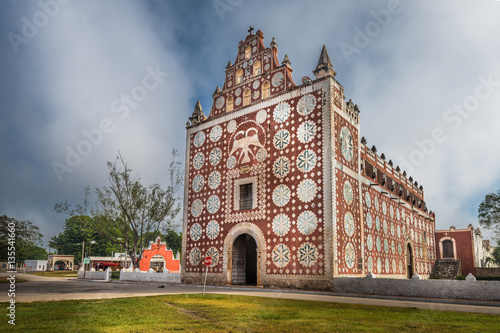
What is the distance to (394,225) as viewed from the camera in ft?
101

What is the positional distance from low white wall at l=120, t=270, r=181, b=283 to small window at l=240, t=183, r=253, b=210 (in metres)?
7.23

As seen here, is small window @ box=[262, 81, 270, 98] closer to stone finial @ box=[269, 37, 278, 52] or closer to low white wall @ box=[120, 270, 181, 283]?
stone finial @ box=[269, 37, 278, 52]

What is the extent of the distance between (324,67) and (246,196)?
9262 mm

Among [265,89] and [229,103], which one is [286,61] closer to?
[265,89]

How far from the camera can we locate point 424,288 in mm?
15352

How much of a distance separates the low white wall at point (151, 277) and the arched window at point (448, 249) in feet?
111

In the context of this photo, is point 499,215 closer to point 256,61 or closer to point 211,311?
point 256,61

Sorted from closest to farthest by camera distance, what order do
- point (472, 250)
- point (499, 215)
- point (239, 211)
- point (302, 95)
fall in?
1. point (302, 95)
2. point (239, 211)
3. point (499, 215)
4. point (472, 250)

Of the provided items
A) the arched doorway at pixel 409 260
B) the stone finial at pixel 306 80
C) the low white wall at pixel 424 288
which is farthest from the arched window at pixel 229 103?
the arched doorway at pixel 409 260

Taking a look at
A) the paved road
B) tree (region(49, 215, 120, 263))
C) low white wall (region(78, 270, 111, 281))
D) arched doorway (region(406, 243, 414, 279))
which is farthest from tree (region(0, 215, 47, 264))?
tree (region(49, 215, 120, 263))

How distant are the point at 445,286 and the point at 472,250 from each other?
1335 inches

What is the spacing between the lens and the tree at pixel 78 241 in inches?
3123

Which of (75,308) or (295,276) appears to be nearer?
(75,308)

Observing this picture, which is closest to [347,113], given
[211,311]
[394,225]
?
[394,225]
